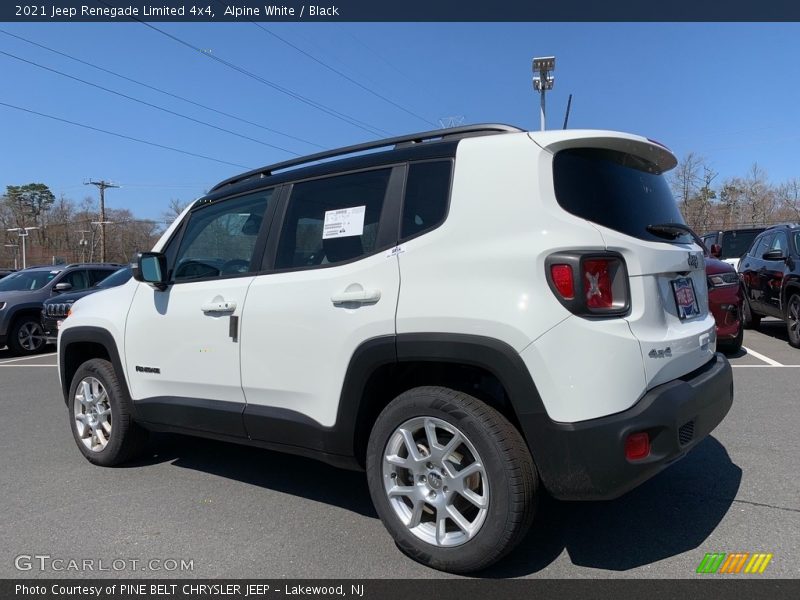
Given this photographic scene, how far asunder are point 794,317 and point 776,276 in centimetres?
78

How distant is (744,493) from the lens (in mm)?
3592

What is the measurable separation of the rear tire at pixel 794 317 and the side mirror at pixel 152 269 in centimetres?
Result: 845

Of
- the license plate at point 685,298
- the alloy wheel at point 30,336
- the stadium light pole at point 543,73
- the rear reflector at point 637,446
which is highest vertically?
the stadium light pole at point 543,73

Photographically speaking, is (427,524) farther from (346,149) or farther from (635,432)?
(346,149)

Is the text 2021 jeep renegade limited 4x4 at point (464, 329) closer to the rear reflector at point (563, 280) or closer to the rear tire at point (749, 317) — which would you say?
the rear reflector at point (563, 280)

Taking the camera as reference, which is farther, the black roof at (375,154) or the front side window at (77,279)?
the front side window at (77,279)

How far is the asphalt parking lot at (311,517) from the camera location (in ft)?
9.63

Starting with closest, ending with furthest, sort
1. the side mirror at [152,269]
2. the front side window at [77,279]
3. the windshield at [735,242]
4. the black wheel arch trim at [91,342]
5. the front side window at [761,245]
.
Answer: the side mirror at [152,269], the black wheel arch trim at [91,342], the front side window at [761,245], the front side window at [77,279], the windshield at [735,242]

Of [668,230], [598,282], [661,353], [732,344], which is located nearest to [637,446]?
[661,353]

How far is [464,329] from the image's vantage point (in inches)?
104

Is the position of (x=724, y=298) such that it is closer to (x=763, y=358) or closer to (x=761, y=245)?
(x=763, y=358)

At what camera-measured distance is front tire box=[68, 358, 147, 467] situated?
14.1 feet

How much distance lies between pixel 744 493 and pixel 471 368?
→ 2030 mm

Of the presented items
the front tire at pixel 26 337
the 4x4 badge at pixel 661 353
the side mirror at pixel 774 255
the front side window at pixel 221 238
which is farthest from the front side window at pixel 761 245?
the front tire at pixel 26 337
